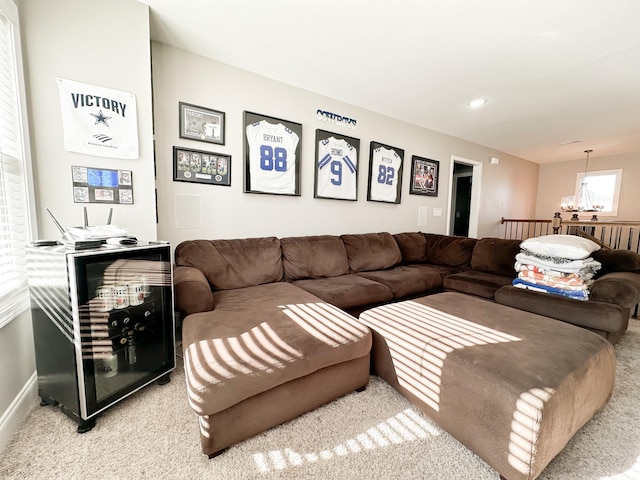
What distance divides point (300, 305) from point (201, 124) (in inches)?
73.7

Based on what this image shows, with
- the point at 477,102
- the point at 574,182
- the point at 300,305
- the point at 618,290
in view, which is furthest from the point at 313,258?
the point at 574,182

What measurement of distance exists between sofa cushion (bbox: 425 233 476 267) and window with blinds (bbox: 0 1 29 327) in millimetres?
3915

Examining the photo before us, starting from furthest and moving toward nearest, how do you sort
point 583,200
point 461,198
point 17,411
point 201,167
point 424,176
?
point 461,198 < point 583,200 < point 424,176 < point 201,167 < point 17,411

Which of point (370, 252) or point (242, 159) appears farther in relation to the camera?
point (370, 252)

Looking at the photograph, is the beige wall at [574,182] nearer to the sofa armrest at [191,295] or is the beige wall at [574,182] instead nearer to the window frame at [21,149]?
the sofa armrest at [191,295]

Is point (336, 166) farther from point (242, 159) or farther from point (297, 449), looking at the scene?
point (297, 449)

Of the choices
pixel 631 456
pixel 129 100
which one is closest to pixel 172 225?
pixel 129 100

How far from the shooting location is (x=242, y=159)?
256 cm

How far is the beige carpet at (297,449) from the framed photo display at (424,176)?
10.3ft

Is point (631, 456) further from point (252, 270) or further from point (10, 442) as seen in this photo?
point (10, 442)

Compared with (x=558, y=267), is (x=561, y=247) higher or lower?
higher

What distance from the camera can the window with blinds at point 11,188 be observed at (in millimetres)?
1340

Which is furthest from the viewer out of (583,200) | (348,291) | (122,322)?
(583,200)

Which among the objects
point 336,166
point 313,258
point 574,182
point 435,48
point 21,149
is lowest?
point 313,258
